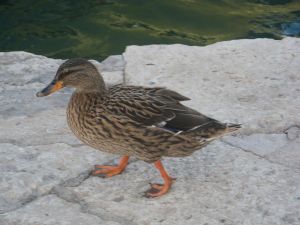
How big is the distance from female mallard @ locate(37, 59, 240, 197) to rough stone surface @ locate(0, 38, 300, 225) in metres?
0.20

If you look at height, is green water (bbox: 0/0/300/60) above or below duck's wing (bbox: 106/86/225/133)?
below

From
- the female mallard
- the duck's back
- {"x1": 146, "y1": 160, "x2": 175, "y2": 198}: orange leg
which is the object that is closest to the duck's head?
the female mallard

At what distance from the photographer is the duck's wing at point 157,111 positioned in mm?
4195

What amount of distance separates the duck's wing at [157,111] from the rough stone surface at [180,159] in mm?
367

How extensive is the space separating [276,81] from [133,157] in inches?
58.6

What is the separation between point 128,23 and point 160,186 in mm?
5158

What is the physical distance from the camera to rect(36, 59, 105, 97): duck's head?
14.4 feet

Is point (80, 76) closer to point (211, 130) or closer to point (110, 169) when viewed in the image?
point (110, 169)

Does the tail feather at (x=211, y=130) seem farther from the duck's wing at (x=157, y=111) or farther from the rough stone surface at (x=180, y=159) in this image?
the rough stone surface at (x=180, y=159)

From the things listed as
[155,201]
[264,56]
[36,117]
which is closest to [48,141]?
[36,117]

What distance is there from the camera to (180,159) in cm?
465

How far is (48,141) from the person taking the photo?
4.75 meters

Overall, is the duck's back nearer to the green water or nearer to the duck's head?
the duck's head

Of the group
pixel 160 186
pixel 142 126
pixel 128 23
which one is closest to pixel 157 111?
pixel 142 126
